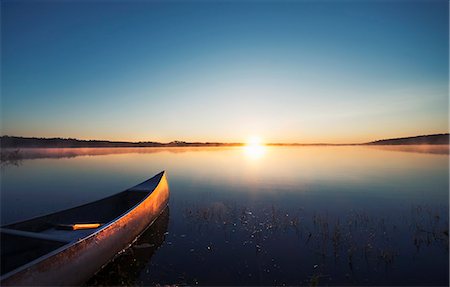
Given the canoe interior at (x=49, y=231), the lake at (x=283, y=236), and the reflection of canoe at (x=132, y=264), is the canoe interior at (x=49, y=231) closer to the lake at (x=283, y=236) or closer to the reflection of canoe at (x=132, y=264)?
the reflection of canoe at (x=132, y=264)

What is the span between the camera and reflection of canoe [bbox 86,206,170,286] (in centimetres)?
625

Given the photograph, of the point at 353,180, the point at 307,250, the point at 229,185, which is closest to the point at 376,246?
the point at 307,250

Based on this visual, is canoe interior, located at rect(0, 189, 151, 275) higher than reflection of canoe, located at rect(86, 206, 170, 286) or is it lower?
higher

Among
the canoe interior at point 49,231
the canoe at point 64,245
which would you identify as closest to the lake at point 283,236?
the canoe at point 64,245

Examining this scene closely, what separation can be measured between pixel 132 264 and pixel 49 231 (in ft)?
9.62

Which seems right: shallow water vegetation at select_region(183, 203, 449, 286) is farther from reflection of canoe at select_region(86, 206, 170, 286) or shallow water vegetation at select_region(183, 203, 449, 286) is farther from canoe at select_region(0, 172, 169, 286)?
canoe at select_region(0, 172, 169, 286)

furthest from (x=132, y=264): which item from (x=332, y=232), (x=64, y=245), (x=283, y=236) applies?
(x=332, y=232)

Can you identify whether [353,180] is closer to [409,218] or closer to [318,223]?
[409,218]

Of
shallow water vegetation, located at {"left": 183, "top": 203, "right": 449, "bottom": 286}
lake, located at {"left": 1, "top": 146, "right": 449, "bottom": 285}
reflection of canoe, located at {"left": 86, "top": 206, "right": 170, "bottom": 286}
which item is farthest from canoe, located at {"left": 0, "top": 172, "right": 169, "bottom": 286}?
shallow water vegetation, located at {"left": 183, "top": 203, "right": 449, "bottom": 286}

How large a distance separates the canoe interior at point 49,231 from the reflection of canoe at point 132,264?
3.73 feet

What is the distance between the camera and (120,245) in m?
7.43

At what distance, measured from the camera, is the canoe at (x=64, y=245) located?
468 centimetres

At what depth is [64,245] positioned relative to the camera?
5414 mm

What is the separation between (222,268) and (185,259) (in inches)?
47.0
